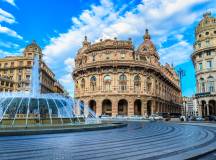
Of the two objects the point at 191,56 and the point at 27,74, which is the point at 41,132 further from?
the point at 27,74

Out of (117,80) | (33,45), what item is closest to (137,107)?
(117,80)

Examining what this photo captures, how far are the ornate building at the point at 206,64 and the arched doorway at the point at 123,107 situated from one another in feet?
51.2

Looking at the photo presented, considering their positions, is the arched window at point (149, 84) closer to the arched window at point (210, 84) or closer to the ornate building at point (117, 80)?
the ornate building at point (117, 80)

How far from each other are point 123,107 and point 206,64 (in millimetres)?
20175

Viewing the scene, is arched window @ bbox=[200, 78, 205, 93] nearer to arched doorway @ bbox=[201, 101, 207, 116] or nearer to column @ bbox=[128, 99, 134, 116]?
arched doorway @ bbox=[201, 101, 207, 116]

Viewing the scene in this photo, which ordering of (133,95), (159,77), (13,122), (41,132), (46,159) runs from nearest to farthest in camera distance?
1. (46,159)
2. (41,132)
3. (13,122)
4. (133,95)
5. (159,77)

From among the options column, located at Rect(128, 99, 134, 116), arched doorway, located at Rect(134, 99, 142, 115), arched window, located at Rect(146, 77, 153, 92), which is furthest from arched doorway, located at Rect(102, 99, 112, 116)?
arched window, located at Rect(146, 77, 153, 92)

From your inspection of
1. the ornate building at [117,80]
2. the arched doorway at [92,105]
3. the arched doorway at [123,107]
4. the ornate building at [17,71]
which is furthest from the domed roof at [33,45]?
the arched doorway at [123,107]

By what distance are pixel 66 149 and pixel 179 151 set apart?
3.99 meters

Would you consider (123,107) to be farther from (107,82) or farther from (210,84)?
(210,84)

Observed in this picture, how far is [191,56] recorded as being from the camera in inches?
2167

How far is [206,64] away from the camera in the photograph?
166ft

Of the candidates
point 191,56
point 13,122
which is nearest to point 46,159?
point 13,122

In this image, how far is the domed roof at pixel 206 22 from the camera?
51625mm
